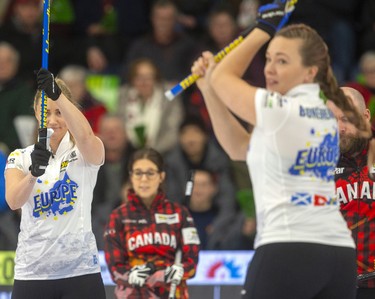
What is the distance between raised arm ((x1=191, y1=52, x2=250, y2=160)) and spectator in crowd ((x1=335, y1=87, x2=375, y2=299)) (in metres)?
1.50

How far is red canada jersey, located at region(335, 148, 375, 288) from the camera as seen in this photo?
5988mm

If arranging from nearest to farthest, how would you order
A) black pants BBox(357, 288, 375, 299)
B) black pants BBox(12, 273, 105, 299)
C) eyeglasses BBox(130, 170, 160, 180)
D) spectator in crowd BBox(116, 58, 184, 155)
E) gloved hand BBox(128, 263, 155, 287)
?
black pants BBox(12, 273, 105, 299), black pants BBox(357, 288, 375, 299), gloved hand BBox(128, 263, 155, 287), eyeglasses BBox(130, 170, 160, 180), spectator in crowd BBox(116, 58, 184, 155)

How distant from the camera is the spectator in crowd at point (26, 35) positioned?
1091cm

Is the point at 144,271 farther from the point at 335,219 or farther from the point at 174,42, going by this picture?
the point at 174,42

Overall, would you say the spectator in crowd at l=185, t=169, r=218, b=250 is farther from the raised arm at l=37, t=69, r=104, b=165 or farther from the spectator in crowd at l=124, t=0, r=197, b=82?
the raised arm at l=37, t=69, r=104, b=165

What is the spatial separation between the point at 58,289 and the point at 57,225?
0.34 m

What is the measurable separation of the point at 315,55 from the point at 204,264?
4.32 m

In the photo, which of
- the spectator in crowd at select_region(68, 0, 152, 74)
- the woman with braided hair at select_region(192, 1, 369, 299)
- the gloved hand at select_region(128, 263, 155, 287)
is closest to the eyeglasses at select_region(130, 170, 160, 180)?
the gloved hand at select_region(128, 263, 155, 287)

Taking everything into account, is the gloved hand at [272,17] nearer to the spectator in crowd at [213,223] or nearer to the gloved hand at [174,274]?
the gloved hand at [174,274]

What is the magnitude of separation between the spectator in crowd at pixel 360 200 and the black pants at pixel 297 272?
5.65 feet

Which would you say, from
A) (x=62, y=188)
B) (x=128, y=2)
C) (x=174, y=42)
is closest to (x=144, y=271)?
(x=62, y=188)

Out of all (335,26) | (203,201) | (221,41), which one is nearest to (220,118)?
(203,201)

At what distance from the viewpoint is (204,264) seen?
27.8 feet

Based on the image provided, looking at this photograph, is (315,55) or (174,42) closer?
(315,55)
